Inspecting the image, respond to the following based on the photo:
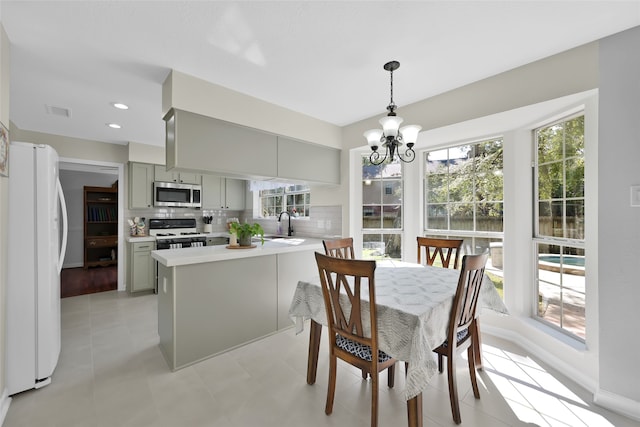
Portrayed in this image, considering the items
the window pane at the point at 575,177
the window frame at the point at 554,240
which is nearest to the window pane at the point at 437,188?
the window frame at the point at 554,240

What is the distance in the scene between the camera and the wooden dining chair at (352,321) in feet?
4.76

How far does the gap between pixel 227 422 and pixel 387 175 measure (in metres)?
2.94

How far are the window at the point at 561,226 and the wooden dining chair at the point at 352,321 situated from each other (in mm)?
1795

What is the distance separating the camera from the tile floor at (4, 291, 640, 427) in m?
1.65

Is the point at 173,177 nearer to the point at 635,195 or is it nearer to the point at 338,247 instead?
the point at 338,247

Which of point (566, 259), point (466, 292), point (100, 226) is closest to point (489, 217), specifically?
point (566, 259)

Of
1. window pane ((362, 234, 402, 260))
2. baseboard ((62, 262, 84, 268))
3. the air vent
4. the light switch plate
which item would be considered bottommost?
baseboard ((62, 262, 84, 268))

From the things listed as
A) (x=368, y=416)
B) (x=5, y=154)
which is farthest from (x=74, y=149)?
(x=368, y=416)

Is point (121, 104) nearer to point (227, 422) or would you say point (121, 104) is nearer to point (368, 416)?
point (227, 422)

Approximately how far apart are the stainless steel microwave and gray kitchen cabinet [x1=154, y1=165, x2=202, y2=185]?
7 centimetres

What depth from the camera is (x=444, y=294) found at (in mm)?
1662

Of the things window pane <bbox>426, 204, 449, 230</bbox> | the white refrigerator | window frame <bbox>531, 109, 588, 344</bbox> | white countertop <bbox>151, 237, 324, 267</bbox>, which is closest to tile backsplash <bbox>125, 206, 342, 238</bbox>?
white countertop <bbox>151, 237, 324, 267</bbox>

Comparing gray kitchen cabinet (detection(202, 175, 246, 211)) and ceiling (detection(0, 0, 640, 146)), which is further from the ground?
ceiling (detection(0, 0, 640, 146))

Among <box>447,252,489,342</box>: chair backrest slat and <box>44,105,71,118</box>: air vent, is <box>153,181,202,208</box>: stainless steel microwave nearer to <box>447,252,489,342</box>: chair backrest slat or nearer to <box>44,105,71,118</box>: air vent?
<box>44,105,71,118</box>: air vent
